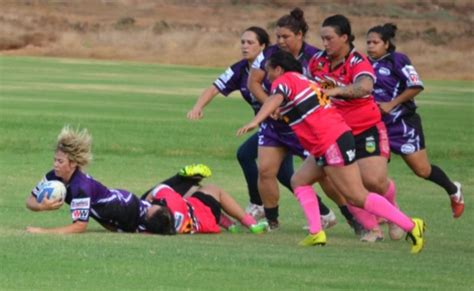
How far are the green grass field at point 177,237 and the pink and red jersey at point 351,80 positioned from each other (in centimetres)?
109

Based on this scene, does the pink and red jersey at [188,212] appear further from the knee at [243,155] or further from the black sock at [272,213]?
the knee at [243,155]

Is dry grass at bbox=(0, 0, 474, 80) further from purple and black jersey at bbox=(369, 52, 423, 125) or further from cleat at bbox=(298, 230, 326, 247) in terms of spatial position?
cleat at bbox=(298, 230, 326, 247)

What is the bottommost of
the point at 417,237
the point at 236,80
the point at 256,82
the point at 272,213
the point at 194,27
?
the point at 194,27

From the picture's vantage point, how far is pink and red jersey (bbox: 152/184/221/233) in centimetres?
1270

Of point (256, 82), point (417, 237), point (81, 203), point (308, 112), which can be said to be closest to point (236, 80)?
point (256, 82)

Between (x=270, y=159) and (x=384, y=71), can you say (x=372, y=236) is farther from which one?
(x=384, y=71)

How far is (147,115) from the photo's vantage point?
3031cm

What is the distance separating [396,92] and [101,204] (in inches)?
140

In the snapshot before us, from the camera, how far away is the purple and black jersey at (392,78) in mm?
14094

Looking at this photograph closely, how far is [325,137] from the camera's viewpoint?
11719mm

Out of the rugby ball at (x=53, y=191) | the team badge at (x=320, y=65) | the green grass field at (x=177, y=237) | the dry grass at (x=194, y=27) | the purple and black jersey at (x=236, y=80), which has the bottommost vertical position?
the dry grass at (x=194, y=27)

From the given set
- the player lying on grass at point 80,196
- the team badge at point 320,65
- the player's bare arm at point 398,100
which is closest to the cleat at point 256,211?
the player's bare arm at point 398,100

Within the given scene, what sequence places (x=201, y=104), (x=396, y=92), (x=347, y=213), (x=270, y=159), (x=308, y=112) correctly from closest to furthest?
(x=308, y=112) < (x=270, y=159) < (x=347, y=213) < (x=201, y=104) < (x=396, y=92)

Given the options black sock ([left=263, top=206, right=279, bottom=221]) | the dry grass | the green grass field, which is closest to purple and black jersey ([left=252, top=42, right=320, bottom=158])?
black sock ([left=263, top=206, right=279, bottom=221])
